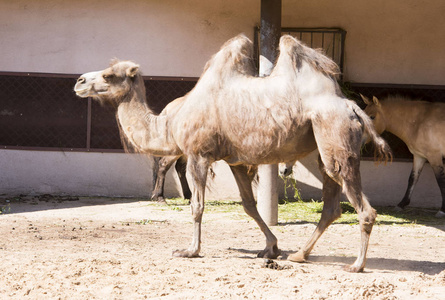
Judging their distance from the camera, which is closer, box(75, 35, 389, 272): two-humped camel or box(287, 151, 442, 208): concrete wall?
box(75, 35, 389, 272): two-humped camel

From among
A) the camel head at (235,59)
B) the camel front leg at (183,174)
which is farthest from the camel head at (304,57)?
the camel front leg at (183,174)

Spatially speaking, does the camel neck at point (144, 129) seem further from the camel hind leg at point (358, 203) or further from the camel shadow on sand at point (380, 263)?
the camel hind leg at point (358, 203)

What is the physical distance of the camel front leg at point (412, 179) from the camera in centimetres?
1085

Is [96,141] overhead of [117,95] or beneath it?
beneath

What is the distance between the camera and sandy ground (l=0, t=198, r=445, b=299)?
550cm

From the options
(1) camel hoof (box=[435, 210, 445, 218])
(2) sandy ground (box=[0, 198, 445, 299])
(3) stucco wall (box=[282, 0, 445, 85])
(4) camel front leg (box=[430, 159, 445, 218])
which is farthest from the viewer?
(3) stucco wall (box=[282, 0, 445, 85])

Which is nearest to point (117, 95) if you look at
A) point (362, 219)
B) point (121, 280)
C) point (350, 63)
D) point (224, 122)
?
point (224, 122)

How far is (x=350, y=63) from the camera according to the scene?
11.3m

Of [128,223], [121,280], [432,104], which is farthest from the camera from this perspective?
[432,104]

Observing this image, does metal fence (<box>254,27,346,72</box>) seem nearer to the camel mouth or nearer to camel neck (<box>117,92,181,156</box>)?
camel neck (<box>117,92,181,156</box>)

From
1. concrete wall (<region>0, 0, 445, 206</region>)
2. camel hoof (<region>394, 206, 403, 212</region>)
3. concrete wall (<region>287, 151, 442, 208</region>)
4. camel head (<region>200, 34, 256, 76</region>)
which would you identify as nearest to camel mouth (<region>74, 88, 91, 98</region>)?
camel head (<region>200, 34, 256, 76</region>)

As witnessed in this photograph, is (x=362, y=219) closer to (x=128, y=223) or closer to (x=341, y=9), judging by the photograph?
(x=128, y=223)

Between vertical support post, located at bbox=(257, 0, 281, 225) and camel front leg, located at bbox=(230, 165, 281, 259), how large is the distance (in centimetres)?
175

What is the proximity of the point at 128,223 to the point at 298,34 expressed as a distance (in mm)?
4365
